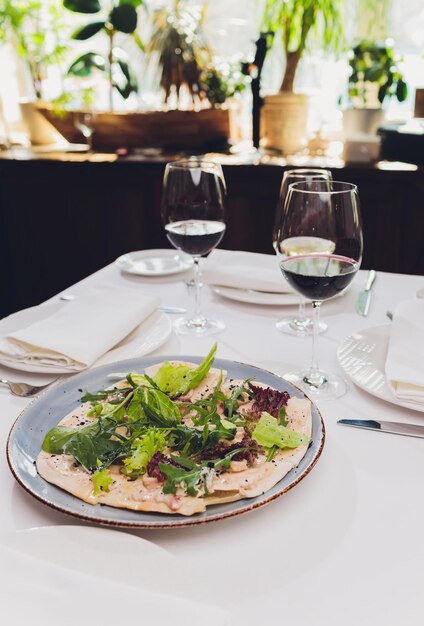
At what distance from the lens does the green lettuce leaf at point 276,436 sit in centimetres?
63

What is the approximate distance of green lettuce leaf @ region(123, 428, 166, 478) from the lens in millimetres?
603

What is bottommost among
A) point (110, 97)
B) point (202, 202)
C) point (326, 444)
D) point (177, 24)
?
point (326, 444)

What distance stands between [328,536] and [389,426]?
0.22 m

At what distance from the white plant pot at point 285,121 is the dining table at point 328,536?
6.88ft

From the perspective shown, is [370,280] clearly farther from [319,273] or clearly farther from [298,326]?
[319,273]

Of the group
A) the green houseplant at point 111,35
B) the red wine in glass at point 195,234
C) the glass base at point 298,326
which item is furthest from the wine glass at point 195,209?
the green houseplant at point 111,35

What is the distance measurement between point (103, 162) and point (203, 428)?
7.57 feet

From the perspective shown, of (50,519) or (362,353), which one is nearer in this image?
(50,519)

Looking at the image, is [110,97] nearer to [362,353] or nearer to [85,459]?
[362,353]

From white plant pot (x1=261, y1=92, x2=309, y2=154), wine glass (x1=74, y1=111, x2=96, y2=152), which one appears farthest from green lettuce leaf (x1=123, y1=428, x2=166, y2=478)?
wine glass (x1=74, y1=111, x2=96, y2=152)

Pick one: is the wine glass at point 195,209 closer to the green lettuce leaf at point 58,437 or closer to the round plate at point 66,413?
the round plate at point 66,413

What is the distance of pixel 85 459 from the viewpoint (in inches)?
24.0

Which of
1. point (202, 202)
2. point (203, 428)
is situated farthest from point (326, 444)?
point (202, 202)

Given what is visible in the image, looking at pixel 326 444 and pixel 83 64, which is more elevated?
pixel 83 64
